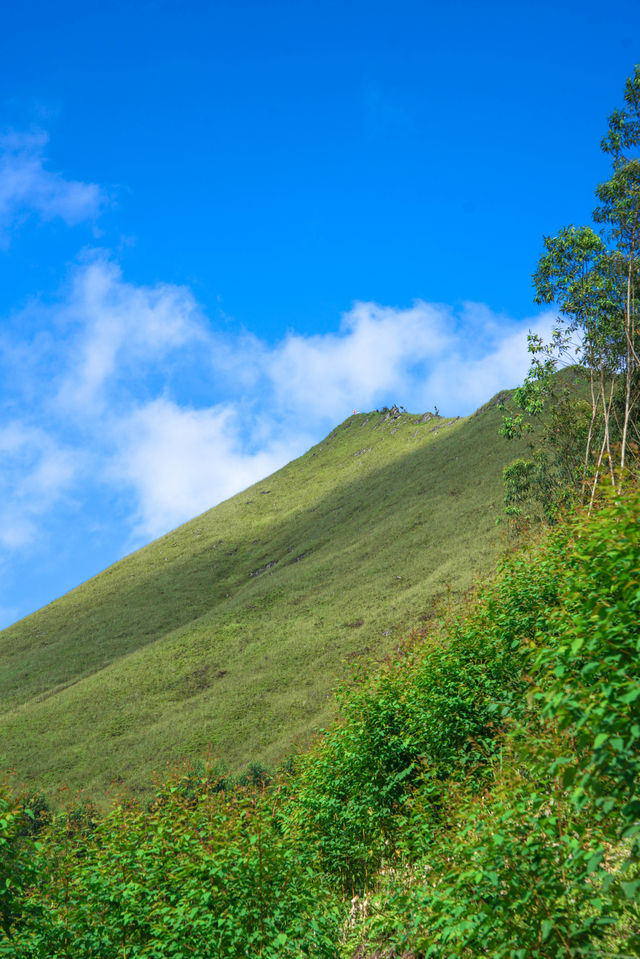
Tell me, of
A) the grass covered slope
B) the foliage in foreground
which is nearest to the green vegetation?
the foliage in foreground

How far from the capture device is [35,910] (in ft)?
20.5

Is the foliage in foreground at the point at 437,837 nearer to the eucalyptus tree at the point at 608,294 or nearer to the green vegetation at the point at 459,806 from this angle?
the green vegetation at the point at 459,806

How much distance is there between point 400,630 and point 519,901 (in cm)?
5224

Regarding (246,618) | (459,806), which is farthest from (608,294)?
(246,618)

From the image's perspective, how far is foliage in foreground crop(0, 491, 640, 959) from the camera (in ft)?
14.4

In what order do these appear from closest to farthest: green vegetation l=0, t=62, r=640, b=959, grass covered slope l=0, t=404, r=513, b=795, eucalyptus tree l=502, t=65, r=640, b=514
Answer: green vegetation l=0, t=62, r=640, b=959
eucalyptus tree l=502, t=65, r=640, b=514
grass covered slope l=0, t=404, r=513, b=795

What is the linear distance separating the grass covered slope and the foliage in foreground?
507 inches

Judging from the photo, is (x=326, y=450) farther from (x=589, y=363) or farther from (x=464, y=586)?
(x=589, y=363)

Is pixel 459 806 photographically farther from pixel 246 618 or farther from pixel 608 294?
pixel 246 618

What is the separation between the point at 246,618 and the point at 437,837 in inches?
3327

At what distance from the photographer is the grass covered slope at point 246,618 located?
56594 mm

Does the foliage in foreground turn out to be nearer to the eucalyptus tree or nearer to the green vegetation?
the green vegetation

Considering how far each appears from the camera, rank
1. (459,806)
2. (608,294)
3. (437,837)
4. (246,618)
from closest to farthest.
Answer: (459,806) → (437,837) → (608,294) → (246,618)

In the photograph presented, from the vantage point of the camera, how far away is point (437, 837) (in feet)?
24.4
